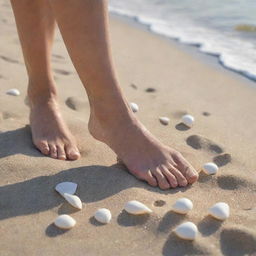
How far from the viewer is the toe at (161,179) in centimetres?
212

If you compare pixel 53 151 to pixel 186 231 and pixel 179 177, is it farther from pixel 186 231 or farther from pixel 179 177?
pixel 186 231

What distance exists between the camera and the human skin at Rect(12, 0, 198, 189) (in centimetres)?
208

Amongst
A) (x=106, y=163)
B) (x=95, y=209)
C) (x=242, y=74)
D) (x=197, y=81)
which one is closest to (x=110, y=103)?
(x=106, y=163)

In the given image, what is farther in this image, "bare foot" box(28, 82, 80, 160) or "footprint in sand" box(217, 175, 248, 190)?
"bare foot" box(28, 82, 80, 160)

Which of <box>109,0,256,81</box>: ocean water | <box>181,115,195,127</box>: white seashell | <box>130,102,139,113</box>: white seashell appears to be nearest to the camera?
<box>181,115,195,127</box>: white seashell

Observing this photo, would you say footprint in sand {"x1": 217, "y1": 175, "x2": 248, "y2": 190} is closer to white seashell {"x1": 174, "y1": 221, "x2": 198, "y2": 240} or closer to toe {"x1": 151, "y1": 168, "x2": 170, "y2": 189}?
toe {"x1": 151, "y1": 168, "x2": 170, "y2": 189}

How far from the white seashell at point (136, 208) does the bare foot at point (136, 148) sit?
253mm

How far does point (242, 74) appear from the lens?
365cm

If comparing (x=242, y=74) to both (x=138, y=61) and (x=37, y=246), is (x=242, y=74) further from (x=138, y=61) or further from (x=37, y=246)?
Result: (x=37, y=246)

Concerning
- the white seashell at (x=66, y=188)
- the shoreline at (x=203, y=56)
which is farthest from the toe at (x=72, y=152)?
the shoreline at (x=203, y=56)

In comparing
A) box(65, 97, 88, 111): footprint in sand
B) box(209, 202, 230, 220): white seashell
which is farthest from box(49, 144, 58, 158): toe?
box(209, 202, 230, 220): white seashell

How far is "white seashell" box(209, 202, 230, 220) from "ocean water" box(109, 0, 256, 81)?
1.80 m

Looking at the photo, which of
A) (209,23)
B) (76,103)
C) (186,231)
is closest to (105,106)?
(186,231)

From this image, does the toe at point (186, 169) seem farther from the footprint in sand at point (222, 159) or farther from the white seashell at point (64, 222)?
the white seashell at point (64, 222)
